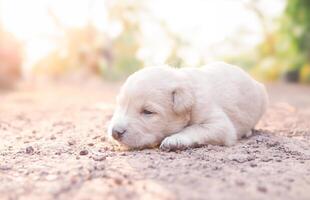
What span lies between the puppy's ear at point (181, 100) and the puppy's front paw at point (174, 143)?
1.11 feet

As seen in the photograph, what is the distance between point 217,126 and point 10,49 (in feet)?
52.9

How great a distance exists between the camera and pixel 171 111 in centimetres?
543

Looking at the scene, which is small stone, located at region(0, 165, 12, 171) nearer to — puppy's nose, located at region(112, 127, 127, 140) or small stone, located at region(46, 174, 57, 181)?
small stone, located at region(46, 174, 57, 181)

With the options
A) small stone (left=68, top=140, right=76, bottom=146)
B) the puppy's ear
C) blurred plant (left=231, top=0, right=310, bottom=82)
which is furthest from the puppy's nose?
blurred plant (left=231, top=0, right=310, bottom=82)

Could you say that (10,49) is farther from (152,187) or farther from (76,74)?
(152,187)

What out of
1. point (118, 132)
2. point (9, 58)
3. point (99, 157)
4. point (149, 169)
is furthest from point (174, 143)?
point (9, 58)

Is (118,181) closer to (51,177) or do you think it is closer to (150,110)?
(51,177)

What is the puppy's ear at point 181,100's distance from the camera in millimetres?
5375

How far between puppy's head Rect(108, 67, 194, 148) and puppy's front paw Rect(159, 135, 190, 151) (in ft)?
0.72

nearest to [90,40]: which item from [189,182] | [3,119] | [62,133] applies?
[3,119]

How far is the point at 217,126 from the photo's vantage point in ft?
18.2

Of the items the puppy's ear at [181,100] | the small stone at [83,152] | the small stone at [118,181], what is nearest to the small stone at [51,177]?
the small stone at [118,181]

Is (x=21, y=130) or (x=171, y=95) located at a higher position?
(x=171, y=95)

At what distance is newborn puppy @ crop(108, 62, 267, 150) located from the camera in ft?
17.2
